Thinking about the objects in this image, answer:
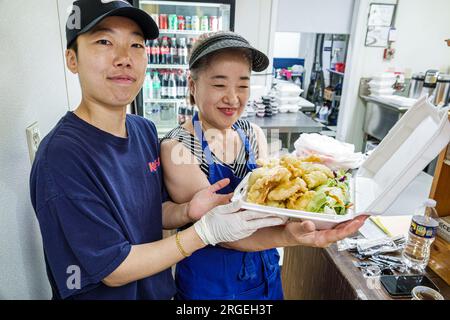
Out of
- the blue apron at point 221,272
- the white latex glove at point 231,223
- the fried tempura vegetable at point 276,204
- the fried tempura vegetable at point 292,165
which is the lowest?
the blue apron at point 221,272

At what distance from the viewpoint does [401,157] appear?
116 centimetres

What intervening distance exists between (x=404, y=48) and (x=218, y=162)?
4.20 m

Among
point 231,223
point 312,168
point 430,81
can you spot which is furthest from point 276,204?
point 430,81

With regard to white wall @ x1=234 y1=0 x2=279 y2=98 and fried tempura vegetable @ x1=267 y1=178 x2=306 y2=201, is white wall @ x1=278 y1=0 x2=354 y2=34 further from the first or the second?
fried tempura vegetable @ x1=267 y1=178 x2=306 y2=201

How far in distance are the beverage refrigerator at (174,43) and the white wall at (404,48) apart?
1755mm

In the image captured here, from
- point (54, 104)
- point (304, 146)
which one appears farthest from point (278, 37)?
point (54, 104)

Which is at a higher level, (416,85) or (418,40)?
(418,40)

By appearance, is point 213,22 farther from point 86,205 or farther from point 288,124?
point 86,205

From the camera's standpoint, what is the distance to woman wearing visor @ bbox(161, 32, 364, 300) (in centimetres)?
122

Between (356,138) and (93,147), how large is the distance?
14.3 feet

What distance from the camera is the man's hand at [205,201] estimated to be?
1185 millimetres

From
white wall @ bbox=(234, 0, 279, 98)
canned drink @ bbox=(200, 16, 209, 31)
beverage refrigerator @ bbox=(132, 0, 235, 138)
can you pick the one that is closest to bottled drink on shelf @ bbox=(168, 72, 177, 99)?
beverage refrigerator @ bbox=(132, 0, 235, 138)

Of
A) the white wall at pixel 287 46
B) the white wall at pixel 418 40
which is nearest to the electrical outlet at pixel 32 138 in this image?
the white wall at pixel 418 40

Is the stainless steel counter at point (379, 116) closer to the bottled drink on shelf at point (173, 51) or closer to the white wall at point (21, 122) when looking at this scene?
the bottled drink on shelf at point (173, 51)
